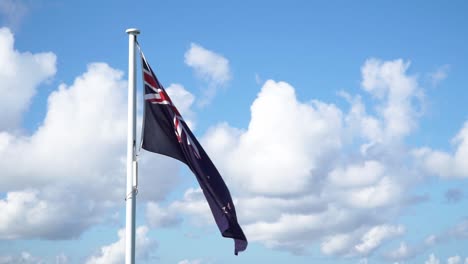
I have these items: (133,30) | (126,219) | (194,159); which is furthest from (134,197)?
(133,30)

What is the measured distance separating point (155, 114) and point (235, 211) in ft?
17.8

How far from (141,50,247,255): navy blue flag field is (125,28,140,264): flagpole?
0.66m

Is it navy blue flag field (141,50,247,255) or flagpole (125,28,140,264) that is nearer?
flagpole (125,28,140,264)

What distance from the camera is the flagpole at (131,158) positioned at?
2381cm

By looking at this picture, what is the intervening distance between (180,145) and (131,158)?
97.3 inches

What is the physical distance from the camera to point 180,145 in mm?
26469

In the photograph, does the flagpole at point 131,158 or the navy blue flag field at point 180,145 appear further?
the navy blue flag field at point 180,145

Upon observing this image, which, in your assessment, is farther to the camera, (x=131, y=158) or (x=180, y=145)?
(x=180, y=145)

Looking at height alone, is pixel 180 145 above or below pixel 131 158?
above

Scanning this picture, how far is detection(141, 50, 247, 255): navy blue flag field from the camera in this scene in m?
26.0

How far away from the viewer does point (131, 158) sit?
24891 millimetres

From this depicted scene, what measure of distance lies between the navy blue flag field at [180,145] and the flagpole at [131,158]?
66 centimetres

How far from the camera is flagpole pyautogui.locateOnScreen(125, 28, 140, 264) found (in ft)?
78.1

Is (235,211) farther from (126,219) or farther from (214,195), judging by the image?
(126,219)
